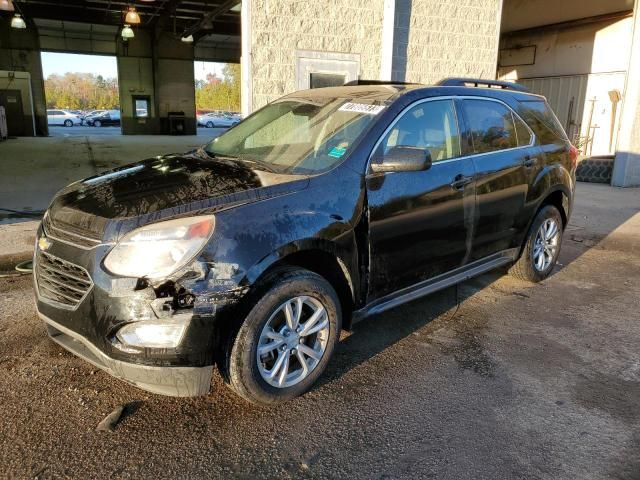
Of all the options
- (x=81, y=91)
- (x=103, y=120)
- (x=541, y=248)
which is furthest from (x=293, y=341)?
(x=81, y=91)

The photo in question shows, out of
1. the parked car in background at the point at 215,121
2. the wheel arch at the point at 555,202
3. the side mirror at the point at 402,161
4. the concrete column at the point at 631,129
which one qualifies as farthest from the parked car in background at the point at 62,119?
the side mirror at the point at 402,161

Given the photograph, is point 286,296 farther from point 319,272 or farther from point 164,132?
point 164,132

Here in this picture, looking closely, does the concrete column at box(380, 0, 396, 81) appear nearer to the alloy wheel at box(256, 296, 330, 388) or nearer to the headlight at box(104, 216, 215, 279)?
the alloy wheel at box(256, 296, 330, 388)

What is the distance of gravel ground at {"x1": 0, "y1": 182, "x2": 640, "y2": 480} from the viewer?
102 inches

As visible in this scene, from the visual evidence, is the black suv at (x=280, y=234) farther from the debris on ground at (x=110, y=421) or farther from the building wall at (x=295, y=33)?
the building wall at (x=295, y=33)

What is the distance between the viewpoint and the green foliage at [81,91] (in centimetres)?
6950

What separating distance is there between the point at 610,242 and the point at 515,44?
38.4 ft

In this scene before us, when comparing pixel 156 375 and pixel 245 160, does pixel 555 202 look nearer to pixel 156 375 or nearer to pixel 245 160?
pixel 245 160

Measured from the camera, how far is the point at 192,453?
264 cm

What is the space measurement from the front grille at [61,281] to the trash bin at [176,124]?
29.8 meters

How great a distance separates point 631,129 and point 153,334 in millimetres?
12681

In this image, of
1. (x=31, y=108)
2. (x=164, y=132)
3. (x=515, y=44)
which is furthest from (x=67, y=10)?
(x=515, y=44)

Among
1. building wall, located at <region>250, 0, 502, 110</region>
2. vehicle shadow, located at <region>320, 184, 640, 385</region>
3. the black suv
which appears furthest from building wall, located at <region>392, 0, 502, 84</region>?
the black suv

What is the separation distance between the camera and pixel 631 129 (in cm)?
1202
